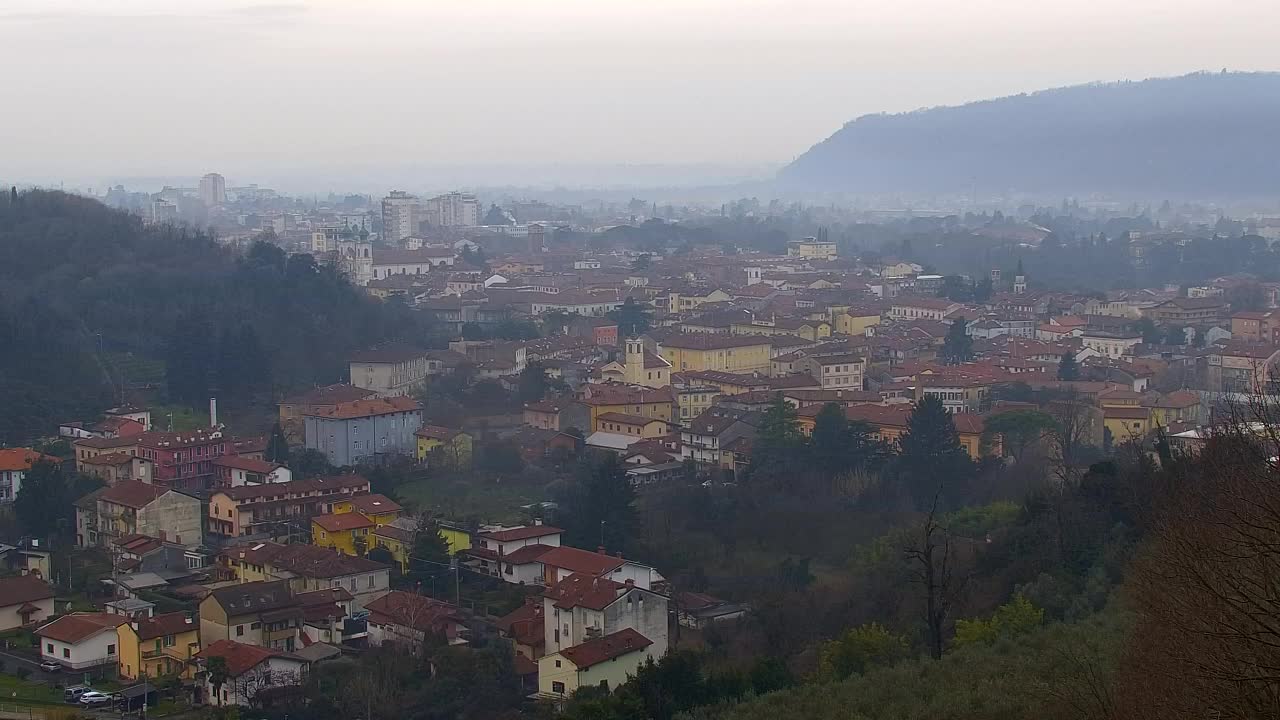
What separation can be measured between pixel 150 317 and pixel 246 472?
8.31 metres

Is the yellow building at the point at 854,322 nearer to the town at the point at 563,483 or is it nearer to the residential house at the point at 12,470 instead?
the town at the point at 563,483

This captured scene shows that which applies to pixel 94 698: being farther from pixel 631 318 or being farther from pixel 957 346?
pixel 631 318

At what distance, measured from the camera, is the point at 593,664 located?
10086 millimetres

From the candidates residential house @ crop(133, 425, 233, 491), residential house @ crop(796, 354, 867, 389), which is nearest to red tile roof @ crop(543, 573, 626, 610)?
residential house @ crop(133, 425, 233, 491)

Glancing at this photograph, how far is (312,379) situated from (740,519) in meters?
9.32

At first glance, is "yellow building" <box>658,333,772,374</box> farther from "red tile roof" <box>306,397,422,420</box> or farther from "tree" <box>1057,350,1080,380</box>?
"red tile roof" <box>306,397,422,420</box>

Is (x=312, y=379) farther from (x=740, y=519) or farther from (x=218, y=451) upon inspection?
(x=740, y=519)

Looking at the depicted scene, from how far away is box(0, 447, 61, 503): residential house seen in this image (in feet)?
50.0

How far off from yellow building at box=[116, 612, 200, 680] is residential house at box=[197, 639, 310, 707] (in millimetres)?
302

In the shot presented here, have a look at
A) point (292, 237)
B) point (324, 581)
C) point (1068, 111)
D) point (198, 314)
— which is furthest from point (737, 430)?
point (1068, 111)

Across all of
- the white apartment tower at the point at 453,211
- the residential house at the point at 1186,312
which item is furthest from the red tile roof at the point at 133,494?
the white apartment tower at the point at 453,211

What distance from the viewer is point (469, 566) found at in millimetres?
12812

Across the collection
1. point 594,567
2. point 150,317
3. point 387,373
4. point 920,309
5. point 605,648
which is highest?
point 150,317

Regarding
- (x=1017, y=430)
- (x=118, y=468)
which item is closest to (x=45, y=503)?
(x=118, y=468)
